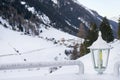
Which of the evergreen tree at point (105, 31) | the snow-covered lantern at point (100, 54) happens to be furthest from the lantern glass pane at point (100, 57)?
the evergreen tree at point (105, 31)

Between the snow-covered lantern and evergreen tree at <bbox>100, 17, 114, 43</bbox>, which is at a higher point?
evergreen tree at <bbox>100, 17, 114, 43</bbox>

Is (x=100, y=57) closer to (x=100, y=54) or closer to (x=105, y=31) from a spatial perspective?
(x=100, y=54)

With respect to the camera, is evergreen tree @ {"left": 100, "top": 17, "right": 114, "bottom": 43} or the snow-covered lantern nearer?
the snow-covered lantern

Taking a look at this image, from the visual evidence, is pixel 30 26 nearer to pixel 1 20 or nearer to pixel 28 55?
pixel 1 20

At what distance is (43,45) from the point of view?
13712 centimetres

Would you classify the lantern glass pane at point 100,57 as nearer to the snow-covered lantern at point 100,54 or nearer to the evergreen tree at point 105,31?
the snow-covered lantern at point 100,54

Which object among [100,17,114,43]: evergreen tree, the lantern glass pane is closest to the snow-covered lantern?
the lantern glass pane

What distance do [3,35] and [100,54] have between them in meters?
135

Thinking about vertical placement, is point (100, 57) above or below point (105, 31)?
below

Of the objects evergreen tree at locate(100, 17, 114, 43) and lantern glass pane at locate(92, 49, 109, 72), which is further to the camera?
evergreen tree at locate(100, 17, 114, 43)

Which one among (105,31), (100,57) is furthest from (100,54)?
(105,31)

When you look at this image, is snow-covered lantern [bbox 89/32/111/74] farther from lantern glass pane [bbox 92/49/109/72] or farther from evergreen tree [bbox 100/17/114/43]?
evergreen tree [bbox 100/17/114/43]

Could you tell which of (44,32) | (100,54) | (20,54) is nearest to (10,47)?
(20,54)

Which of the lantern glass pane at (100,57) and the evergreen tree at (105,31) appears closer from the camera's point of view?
the lantern glass pane at (100,57)
